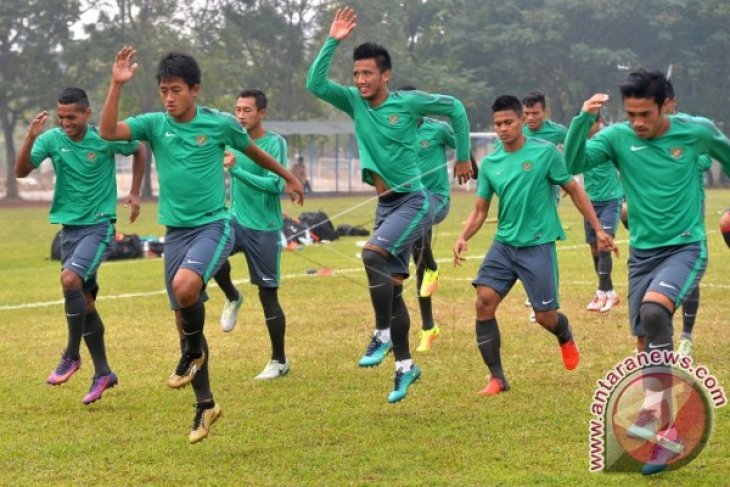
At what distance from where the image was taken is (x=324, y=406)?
912cm

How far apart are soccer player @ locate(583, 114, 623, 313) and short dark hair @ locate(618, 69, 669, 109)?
22.1 feet

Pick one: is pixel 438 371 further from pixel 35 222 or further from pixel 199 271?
pixel 35 222

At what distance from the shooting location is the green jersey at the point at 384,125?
30.2ft

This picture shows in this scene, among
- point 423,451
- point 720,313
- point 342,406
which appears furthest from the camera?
point 720,313

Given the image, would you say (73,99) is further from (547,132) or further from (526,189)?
(547,132)

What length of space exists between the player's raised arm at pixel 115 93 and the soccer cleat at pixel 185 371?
156 centimetres

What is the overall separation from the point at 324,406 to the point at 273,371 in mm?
1434

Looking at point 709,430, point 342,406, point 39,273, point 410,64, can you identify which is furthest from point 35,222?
point 709,430

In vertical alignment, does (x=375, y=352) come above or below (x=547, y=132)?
below

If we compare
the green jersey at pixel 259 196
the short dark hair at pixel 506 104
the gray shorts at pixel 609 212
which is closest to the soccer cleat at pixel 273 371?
the green jersey at pixel 259 196

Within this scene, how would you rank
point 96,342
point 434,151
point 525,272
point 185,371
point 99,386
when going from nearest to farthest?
point 185,371 → point 525,272 → point 99,386 → point 96,342 → point 434,151

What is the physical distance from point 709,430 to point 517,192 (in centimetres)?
295

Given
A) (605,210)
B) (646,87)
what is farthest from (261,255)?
(605,210)

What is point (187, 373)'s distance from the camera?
8031 millimetres
